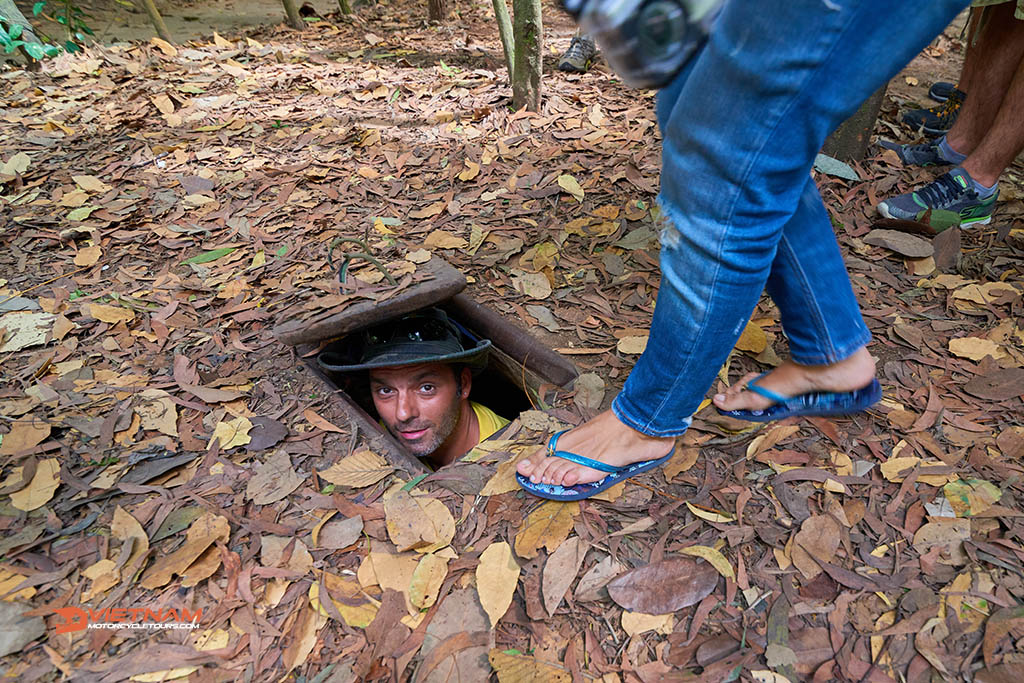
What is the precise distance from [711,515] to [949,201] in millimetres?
2029

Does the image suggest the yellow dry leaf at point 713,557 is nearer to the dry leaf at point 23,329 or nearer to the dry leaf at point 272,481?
the dry leaf at point 272,481

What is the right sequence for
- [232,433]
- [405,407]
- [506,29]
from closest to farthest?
[232,433] < [405,407] < [506,29]

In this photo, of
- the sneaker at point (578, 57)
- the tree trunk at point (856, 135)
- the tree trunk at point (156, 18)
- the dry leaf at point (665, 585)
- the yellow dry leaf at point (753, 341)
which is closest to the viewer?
the dry leaf at point (665, 585)

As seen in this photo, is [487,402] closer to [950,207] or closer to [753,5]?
[950,207]

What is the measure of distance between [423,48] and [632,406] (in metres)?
4.90

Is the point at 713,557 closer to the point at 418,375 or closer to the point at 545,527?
the point at 545,527

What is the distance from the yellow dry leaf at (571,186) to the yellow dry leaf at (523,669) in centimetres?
222

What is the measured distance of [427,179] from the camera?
10.8ft

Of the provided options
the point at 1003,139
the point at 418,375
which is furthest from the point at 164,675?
the point at 1003,139

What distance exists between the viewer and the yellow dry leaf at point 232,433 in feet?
6.48

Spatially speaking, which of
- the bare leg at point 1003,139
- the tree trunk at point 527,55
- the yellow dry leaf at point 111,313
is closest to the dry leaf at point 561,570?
the yellow dry leaf at point 111,313

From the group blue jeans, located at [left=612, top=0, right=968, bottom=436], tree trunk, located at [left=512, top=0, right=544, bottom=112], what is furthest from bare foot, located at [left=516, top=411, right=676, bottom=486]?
tree trunk, located at [left=512, top=0, right=544, bottom=112]

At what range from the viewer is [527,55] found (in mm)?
3566

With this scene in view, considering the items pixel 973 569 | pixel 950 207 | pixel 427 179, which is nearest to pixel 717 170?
pixel 973 569
